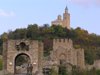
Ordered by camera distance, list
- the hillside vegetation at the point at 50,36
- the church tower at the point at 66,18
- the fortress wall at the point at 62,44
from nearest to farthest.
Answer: the fortress wall at the point at 62,44, the hillside vegetation at the point at 50,36, the church tower at the point at 66,18

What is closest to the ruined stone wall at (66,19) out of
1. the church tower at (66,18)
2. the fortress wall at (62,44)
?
the church tower at (66,18)

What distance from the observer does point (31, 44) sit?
3061 centimetres

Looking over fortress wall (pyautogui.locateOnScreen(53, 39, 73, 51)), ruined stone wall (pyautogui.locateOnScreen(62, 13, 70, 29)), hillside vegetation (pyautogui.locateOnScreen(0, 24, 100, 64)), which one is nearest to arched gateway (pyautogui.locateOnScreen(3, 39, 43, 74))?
fortress wall (pyautogui.locateOnScreen(53, 39, 73, 51))

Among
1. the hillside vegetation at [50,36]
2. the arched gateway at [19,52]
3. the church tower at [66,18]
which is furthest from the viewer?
the church tower at [66,18]

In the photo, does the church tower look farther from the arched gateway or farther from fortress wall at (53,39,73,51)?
the arched gateway

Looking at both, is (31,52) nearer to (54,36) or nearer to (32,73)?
(32,73)

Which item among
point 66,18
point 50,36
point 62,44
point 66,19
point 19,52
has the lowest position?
point 19,52

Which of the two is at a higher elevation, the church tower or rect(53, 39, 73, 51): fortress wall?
the church tower

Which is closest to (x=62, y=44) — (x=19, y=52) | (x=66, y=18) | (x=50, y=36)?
(x=19, y=52)

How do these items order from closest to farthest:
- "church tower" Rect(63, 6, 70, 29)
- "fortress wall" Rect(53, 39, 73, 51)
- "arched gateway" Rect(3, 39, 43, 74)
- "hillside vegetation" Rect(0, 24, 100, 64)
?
"arched gateway" Rect(3, 39, 43, 74)
"fortress wall" Rect(53, 39, 73, 51)
"hillside vegetation" Rect(0, 24, 100, 64)
"church tower" Rect(63, 6, 70, 29)

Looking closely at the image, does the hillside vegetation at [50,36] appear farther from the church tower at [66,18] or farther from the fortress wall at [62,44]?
the fortress wall at [62,44]

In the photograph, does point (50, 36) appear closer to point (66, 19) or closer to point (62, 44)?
point (66, 19)

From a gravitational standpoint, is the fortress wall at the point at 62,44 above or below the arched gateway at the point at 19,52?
above

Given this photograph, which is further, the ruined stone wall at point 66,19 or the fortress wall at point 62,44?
the ruined stone wall at point 66,19
